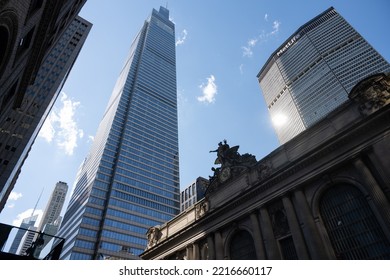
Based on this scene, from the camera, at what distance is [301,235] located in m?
17.7

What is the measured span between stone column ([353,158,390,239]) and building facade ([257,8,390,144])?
307 feet

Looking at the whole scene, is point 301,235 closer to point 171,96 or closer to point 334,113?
point 334,113

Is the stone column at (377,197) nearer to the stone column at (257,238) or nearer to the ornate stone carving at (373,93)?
the ornate stone carving at (373,93)

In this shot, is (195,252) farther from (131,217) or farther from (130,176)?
(130,176)

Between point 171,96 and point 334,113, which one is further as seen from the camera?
point 171,96

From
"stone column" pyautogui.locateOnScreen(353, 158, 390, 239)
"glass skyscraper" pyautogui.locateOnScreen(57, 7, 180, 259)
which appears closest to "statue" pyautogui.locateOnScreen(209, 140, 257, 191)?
"stone column" pyautogui.locateOnScreen(353, 158, 390, 239)

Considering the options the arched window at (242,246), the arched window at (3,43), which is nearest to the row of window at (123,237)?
the arched window at (242,246)

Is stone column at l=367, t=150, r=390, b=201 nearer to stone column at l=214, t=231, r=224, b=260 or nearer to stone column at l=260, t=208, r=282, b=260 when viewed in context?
stone column at l=260, t=208, r=282, b=260

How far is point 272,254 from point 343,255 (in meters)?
4.78

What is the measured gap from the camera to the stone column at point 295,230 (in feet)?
55.7

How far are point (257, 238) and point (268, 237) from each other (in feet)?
3.58

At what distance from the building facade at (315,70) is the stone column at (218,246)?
90891mm

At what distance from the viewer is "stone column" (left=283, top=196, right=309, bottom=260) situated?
16984 mm

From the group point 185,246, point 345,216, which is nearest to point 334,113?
point 345,216
